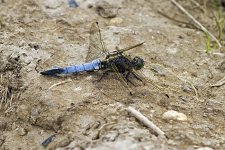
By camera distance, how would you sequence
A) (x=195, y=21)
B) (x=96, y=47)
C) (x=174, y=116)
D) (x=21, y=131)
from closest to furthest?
(x=174, y=116) → (x=21, y=131) → (x=96, y=47) → (x=195, y=21)

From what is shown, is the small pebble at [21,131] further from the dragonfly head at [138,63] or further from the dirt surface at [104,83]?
the dragonfly head at [138,63]

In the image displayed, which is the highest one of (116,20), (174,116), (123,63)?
(116,20)

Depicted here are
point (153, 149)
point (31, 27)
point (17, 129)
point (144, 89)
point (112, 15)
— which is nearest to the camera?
point (153, 149)

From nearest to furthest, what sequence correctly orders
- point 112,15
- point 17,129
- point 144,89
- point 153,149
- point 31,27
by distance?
point 153,149 → point 17,129 → point 144,89 → point 31,27 → point 112,15

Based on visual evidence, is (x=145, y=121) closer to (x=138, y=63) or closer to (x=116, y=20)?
(x=138, y=63)

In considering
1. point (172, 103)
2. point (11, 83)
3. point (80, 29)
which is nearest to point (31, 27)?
point (80, 29)

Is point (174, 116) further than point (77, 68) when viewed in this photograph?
No

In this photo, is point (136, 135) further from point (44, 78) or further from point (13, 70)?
point (13, 70)

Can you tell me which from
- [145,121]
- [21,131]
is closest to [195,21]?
[145,121]
